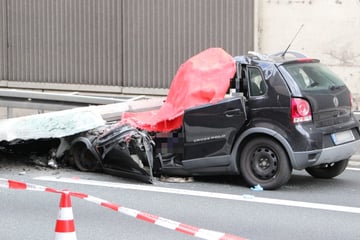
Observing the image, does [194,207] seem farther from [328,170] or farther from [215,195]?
[328,170]

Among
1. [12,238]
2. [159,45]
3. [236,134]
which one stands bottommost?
[12,238]

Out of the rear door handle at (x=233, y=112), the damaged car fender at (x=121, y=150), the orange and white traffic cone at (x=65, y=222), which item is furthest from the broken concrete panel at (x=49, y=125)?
the orange and white traffic cone at (x=65, y=222)

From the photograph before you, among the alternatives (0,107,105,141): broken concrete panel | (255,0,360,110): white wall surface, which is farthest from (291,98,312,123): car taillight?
(255,0,360,110): white wall surface

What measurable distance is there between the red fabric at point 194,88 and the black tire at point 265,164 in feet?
2.56

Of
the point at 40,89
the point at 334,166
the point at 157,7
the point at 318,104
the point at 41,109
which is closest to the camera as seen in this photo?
the point at 318,104

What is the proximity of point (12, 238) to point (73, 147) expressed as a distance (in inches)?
123

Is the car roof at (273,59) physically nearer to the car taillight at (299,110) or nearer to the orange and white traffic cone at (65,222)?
the car taillight at (299,110)

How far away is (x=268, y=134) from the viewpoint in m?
7.94

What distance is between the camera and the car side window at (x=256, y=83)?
8069mm

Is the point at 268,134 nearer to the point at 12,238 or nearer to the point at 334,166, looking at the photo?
the point at 334,166

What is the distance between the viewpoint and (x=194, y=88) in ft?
28.0

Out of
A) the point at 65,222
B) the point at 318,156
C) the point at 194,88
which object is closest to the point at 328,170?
the point at 318,156

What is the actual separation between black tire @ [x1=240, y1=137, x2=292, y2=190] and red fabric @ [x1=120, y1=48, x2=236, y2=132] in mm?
780

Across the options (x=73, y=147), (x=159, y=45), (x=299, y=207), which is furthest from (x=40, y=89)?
(x=299, y=207)
